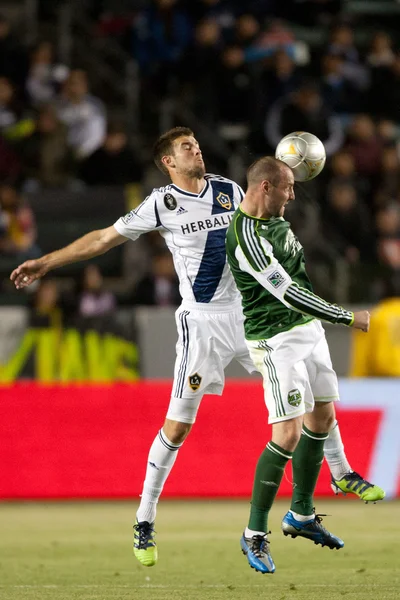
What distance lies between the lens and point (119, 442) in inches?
452

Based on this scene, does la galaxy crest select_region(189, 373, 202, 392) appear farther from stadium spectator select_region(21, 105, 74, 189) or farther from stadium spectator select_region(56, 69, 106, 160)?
stadium spectator select_region(56, 69, 106, 160)

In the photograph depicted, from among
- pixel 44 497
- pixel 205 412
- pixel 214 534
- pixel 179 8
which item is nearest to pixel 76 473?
pixel 44 497

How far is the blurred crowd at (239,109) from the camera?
14078 millimetres

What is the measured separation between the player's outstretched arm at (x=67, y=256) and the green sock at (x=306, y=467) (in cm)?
174

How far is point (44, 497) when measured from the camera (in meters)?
11.4

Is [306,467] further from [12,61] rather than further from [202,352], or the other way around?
[12,61]

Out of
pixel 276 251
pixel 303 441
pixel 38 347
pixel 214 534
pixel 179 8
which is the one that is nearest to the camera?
pixel 276 251

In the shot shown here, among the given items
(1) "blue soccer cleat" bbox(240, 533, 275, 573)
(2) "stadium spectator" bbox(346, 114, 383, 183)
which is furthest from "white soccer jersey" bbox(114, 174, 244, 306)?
(2) "stadium spectator" bbox(346, 114, 383, 183)

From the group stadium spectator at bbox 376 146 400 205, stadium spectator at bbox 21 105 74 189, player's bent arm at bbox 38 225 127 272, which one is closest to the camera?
player's bent arm at bbox 38 225 127 272

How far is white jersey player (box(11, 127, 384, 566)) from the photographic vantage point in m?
7.39

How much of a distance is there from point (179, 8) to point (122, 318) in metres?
5.71

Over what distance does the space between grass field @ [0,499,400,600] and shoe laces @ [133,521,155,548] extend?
23cm

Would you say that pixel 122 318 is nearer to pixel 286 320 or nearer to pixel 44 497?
pixel 44 497

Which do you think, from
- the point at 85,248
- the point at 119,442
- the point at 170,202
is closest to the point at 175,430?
the point at 85,248
